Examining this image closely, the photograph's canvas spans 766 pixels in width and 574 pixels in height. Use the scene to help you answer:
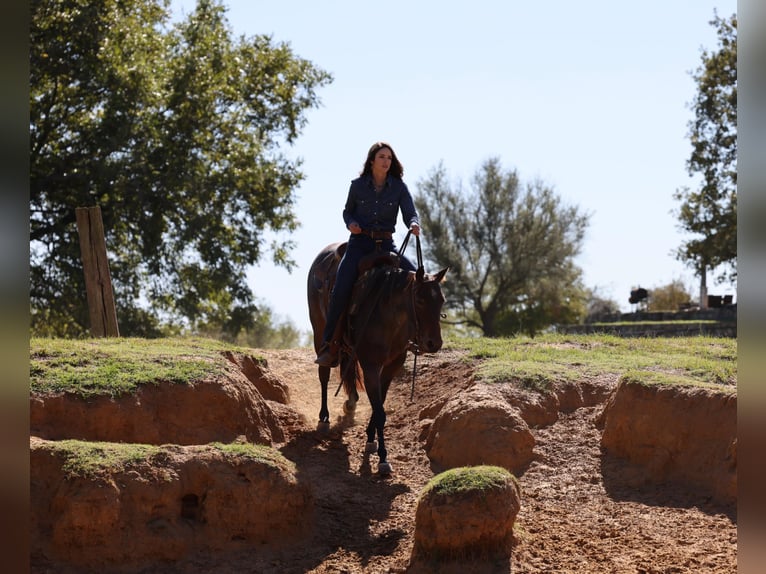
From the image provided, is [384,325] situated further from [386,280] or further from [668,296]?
[668,296]

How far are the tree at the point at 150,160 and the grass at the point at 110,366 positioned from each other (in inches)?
415

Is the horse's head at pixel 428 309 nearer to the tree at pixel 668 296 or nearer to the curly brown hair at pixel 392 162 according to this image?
the curly brown hair at pixel 392 162

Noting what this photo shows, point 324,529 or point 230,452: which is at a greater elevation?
point 230,452

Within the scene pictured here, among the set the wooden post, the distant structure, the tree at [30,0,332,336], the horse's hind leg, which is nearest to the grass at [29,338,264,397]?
the horse's hind leg

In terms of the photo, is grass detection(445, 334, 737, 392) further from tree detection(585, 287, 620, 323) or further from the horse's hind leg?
tree detection(585, 287, 620, 323)

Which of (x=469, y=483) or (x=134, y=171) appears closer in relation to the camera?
(x=469, y=483)

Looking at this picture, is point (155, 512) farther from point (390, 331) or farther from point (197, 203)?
point (197, 203)

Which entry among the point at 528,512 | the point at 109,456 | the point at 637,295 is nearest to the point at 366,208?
the point at 528,512

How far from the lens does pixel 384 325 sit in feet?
33.8

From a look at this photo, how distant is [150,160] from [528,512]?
54.1 ft

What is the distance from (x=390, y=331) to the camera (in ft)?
33.9

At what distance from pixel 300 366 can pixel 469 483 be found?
26.4ft
